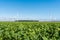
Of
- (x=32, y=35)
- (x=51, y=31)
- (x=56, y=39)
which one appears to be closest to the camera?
(x=56, y=39)

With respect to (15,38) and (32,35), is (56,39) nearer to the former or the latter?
(32,35)

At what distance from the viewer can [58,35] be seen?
457cm

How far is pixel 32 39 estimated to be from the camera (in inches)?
172

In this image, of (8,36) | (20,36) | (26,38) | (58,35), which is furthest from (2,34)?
(58,35)

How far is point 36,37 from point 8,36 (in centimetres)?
126

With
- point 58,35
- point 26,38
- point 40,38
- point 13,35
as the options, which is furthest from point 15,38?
point 58,35

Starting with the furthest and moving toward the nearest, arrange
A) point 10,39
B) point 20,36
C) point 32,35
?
point 10,39 → point 20,36 → point 32,35

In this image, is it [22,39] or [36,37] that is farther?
[22,39]

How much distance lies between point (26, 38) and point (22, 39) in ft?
1.09

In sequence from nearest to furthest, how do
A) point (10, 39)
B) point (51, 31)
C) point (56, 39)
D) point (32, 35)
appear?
1. point (56, 39)
2. point (32, 35)
3. point (10, 39)
4. point (51, 31)

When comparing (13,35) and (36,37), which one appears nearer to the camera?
(36,37)

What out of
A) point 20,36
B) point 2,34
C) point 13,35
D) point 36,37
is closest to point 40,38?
point 36,37

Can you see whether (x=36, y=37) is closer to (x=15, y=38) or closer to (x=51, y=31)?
(x=15, y=38)

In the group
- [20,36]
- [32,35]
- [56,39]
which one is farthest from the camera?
[20,36]
